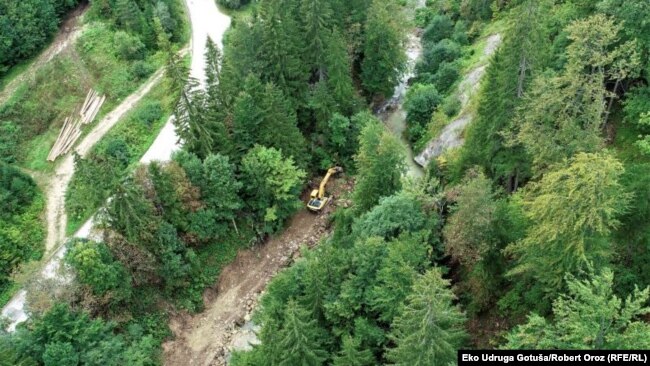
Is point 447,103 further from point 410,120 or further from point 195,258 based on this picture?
point 195,258

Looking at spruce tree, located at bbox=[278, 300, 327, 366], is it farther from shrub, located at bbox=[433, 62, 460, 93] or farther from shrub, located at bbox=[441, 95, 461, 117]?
shrub, located at bbox=[433, 62, 460, 93]

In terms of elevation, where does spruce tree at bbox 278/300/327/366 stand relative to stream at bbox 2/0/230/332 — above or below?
below

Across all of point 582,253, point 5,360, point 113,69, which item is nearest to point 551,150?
point 582,253

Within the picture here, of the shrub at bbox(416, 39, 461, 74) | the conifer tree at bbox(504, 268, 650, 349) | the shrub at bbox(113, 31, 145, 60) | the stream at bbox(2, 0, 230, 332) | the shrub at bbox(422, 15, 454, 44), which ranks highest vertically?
the shrub at bbox(113, 31, 145, 60)

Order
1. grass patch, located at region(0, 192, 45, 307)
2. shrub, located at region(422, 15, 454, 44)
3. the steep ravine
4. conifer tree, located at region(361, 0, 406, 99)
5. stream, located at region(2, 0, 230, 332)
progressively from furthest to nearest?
shrub, located at region(422, 15, 454, 44)
conifer tree, located at region(361, 0, 406, 99)
the steep ravine
grass patch, located at region(0, 192, 45, 307)
stream, located at region(2, 0, 230, 332)

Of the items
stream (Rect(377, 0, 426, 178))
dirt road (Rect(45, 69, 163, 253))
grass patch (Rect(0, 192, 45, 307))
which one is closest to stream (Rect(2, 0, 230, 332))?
grass patch (Rect(0, 192, 45, 307))

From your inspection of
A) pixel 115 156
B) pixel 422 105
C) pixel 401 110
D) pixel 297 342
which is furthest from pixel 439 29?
pixel 297 342

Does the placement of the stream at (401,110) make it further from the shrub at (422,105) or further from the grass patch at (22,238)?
the grass patch at (22,238)
